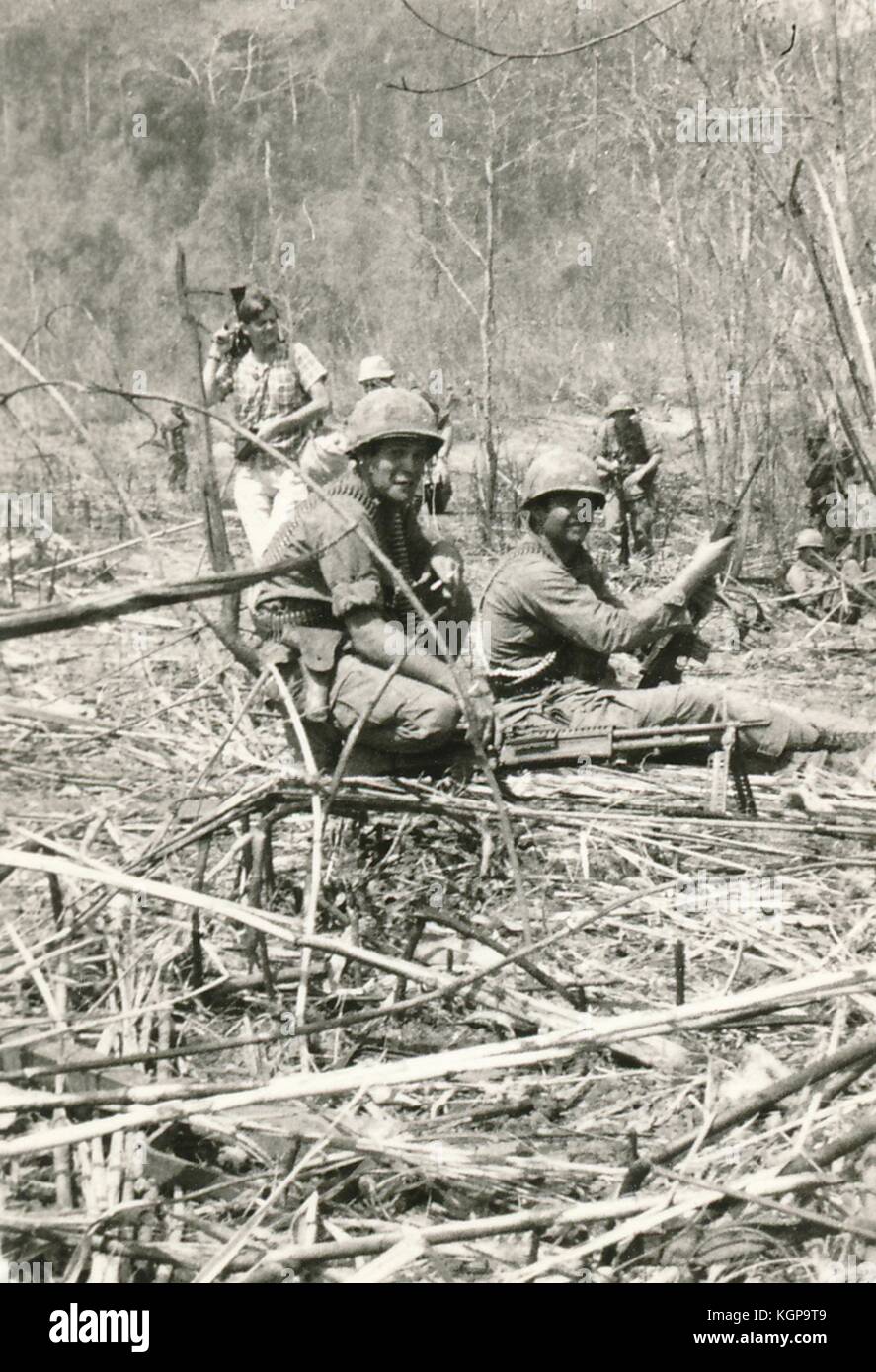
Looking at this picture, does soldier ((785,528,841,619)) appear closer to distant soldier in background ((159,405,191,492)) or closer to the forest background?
the forest background

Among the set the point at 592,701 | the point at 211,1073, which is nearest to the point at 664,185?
the point at 592,701

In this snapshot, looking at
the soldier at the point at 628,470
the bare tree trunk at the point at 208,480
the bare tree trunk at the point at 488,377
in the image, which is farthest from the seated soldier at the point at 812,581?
the bare tree trunk at the point at 208,480

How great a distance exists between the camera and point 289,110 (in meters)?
21.3

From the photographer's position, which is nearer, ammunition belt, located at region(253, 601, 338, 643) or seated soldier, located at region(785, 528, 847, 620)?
ammunition belt, located at region(253, 601, 338, 643)

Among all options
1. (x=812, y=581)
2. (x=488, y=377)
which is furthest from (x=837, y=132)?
(x=488, y=377)

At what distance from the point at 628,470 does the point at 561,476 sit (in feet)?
26.0

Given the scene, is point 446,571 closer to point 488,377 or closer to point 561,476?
point 561,476

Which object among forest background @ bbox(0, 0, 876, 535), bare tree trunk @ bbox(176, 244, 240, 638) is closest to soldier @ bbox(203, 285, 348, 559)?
bare tree trunk @ bbox(176, 244, 240, 638)

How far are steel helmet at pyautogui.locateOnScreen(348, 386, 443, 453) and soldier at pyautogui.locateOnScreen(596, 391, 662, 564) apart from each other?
7524mm

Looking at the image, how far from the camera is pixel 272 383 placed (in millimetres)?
8289

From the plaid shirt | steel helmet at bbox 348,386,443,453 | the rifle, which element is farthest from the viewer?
the plaid shirt

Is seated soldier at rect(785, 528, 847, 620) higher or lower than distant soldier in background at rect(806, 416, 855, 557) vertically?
lower

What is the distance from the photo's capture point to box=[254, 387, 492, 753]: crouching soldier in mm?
5004
